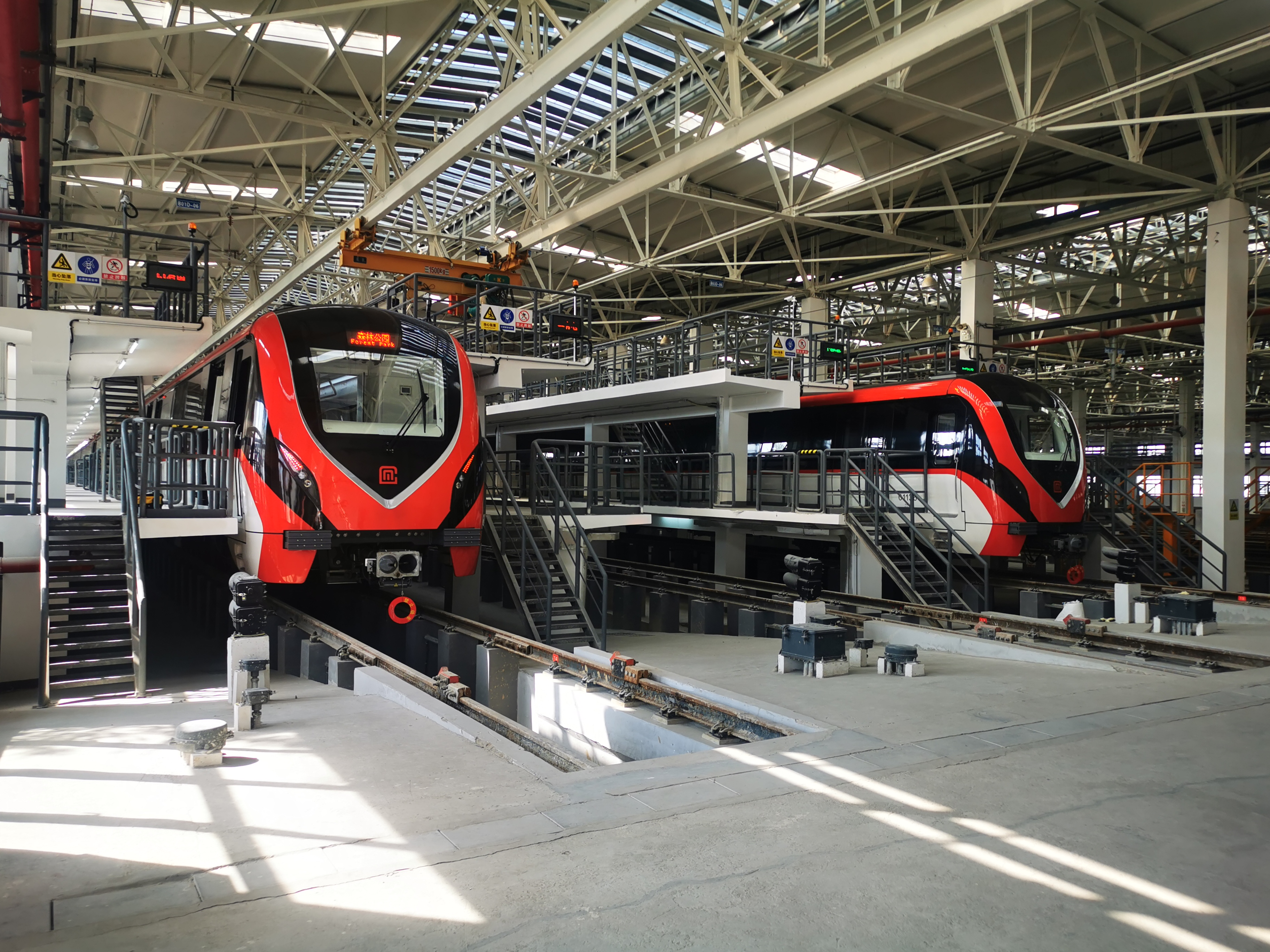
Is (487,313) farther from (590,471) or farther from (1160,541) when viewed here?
(1160,541)

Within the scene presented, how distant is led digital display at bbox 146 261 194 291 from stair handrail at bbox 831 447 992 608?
9253 mm

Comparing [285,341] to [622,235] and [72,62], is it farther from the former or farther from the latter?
[622,235]

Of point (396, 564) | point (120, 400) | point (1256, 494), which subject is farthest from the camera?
point (1256, 494)

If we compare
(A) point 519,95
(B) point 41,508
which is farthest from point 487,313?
(B) point 41,508

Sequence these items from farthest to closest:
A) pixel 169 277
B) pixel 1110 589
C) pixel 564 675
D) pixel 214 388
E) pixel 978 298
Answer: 1. pixel 978 298
2. pixel 1110 589
3. pixel 169 277
4. pixel 214 388
5. pixel 564 675

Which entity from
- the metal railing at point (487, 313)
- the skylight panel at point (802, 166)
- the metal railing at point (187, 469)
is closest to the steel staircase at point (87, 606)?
the metal railing at point (187, 469)

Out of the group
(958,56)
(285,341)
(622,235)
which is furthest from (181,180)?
(958,56)

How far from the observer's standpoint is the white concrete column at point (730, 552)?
17328mm

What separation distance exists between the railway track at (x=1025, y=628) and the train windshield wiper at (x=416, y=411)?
5.42 meters

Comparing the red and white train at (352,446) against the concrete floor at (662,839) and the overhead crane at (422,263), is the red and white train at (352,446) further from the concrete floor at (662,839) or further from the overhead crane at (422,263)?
the overhead crane at (422,263)

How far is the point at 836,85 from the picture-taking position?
10789mm

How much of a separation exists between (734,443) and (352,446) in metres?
8.56

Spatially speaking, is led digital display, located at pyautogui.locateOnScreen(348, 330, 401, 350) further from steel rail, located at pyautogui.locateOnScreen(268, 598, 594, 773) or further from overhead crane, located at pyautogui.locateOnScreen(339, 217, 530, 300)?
overhead crane, located at pyautogui.locateOnScreen(339, 217, 530, 300)

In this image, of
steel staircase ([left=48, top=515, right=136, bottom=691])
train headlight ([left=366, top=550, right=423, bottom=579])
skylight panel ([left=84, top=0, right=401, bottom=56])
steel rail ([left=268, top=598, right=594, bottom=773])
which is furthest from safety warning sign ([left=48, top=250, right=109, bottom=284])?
steel rail ([left=268, top=598, right=594, bottom=773])
